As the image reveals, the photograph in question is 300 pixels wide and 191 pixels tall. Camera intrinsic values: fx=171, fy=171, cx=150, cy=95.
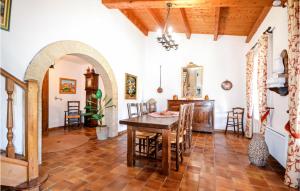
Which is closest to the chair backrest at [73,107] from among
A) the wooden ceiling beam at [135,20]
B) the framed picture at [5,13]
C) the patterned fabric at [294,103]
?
the wooden ceiling beam at [135,20]

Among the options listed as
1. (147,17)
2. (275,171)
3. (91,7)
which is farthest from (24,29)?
(275,171)

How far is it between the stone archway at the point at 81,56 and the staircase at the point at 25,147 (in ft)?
2.50

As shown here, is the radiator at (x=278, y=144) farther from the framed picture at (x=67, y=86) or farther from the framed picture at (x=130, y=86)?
the framed picture at (x=67, y=86)

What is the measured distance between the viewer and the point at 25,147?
6.47ft

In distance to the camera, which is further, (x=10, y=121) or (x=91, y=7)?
(x=91, y=7)

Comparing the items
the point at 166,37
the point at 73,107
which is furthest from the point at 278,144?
the point at 73,107

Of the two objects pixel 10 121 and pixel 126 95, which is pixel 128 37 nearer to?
pixel 126 95

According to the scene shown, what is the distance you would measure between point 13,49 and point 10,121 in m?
1.14

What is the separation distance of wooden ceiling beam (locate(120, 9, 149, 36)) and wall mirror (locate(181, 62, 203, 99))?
6.78 feet

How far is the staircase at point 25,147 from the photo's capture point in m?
1.80

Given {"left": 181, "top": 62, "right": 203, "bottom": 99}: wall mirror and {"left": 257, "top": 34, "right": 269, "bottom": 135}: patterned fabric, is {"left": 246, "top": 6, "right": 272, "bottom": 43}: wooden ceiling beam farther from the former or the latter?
{"left": 181, "top": 62, "right": 203, "bottom": 99}: wall mirror

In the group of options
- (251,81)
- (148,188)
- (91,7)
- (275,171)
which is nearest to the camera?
(148,188)

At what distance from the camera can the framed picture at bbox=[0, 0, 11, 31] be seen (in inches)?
87.9

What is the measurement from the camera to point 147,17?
557 centimetres
